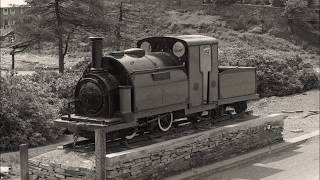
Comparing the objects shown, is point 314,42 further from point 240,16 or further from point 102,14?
point 102,14

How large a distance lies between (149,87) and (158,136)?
1201mm

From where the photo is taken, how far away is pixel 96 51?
1127cm

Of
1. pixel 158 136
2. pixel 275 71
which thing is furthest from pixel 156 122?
pixel 275 71

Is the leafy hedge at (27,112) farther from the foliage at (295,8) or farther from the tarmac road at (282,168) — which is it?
the foliage at (295,8)

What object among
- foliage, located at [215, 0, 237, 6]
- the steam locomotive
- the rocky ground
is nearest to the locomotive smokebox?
the steam locomotive

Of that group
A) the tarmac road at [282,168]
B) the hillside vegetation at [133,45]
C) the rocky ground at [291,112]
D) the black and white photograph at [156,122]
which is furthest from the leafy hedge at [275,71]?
the tarmac road at [282,168]

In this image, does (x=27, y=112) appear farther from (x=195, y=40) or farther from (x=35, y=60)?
(x=35, y=60)

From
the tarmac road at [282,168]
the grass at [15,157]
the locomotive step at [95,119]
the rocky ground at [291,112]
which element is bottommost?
the grass at [15,157]

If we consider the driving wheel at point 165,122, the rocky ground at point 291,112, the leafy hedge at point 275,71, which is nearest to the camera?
the driving wheel at point 165,122

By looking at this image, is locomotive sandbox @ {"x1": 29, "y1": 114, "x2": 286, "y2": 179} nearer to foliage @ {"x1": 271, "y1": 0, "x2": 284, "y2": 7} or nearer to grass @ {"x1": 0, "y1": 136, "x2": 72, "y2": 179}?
grass @ {"x1": 0, "y1": 136, "x2": 72, "y2": 179}

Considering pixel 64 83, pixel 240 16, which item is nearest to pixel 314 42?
pixel 240 16

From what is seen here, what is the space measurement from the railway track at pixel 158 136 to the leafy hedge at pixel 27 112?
4003 mm

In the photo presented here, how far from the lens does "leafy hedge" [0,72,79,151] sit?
15617 mm

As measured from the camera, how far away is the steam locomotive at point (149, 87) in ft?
36.8
